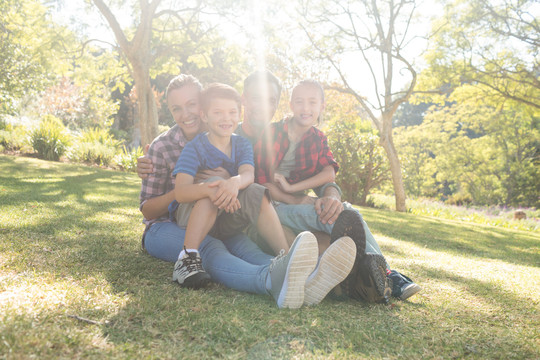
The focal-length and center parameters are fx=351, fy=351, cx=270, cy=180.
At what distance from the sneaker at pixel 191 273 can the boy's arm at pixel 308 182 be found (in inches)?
32.0

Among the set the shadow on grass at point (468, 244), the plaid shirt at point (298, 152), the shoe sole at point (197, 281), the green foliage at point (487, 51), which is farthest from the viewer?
the green foliage at point (487, 51)

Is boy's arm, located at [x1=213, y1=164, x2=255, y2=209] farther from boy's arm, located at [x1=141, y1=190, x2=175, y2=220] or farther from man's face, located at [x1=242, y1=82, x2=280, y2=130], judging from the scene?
man's face, located at [x1=242, y1=82, x2=280, y2=130]

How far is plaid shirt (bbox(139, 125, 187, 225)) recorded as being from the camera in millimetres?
2455

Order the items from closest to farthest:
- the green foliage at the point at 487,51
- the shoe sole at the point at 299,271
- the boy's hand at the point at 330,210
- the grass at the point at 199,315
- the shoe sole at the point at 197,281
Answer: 1. the grass at the point at 199,315
2. the shoe sole at the point at 299,271
3. the shoe sole at the point at 197,281
4. the boy's hand at the point at 330,210
5. the green foliage at the point at 487,51

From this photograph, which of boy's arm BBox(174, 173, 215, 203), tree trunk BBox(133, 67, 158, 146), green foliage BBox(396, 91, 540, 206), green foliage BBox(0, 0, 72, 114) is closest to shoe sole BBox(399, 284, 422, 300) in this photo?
boy's arm BBox(174, 173, 215, 203)

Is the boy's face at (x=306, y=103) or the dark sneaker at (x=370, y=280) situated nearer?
the dark sneaker at (x=370, y=280)

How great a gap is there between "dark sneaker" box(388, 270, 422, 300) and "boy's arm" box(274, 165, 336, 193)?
75cm

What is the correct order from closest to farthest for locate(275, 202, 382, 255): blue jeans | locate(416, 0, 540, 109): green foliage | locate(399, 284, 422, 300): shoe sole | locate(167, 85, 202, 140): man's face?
locate(399, 284, 422, 300): shoe sole
locate(275, 202, 382, 255): blue jeans
locate(167, 85, 202, 140): man's face
locate(416, 0, 540, 109): green foliage

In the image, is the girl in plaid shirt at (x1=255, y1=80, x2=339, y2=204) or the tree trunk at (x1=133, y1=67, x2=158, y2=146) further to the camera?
the tree trunk at (x1=133, y1=67, x2=158, y2=146)

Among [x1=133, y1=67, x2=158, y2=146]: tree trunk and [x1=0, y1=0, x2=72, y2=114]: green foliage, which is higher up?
[x1=0, y1=0, x2=72, y2=114]: green foliage

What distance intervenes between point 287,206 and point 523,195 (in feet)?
73.6

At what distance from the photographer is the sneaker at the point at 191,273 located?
183 centimetres

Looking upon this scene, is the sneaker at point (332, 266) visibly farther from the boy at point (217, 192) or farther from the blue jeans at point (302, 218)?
the blue jeans at point (302, 218)

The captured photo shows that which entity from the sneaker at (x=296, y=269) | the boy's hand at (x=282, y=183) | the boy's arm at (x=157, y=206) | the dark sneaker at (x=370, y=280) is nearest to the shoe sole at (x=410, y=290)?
the dark sneaker at (x=370, y=280)
